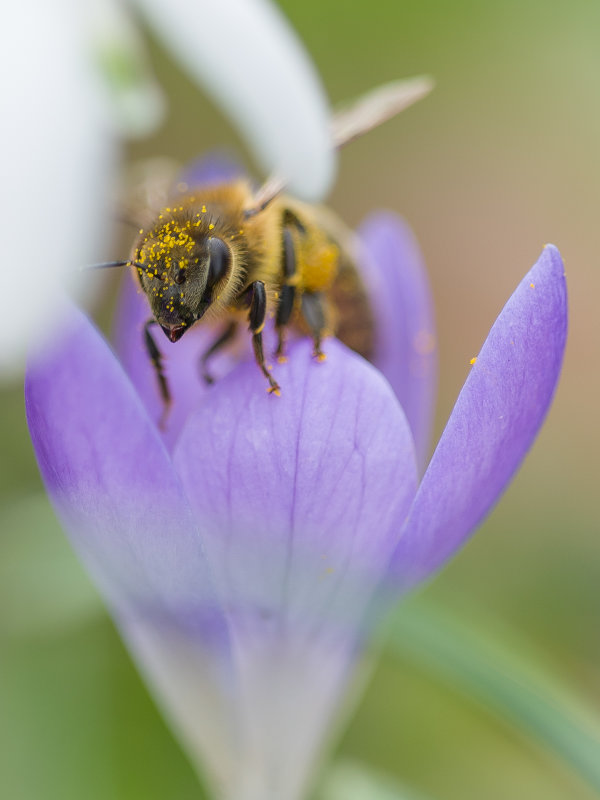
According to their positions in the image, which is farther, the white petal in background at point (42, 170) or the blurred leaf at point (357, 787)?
the blurred leaf at point (357, 787)

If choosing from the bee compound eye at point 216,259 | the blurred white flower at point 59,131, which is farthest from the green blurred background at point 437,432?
the blurred white flower at point 59,131

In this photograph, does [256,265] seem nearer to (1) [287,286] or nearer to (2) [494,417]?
(1) [287,286]

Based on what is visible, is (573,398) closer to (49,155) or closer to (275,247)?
(275,247)

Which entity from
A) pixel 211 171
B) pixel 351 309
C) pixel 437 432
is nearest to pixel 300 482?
pixel 351 309

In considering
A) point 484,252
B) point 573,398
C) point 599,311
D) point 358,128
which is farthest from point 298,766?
point 484,252

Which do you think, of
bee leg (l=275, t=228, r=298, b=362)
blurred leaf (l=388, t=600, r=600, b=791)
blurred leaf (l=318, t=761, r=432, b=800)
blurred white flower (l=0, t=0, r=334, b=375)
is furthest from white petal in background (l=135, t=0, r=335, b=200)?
blurred leaf (l=318, t=761, r=432, b=800)

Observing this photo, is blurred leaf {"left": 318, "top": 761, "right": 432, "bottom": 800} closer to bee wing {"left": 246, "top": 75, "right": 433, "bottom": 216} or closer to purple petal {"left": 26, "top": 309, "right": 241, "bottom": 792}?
purple petal {"left": 26, "top": 309, "right": 241, "bottom": 792}

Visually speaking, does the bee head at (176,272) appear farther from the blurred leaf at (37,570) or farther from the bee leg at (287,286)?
the blurred leaf at (37,570)
